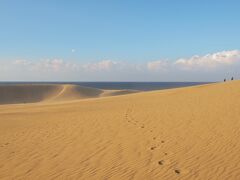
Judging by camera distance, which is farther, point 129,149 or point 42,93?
point 42,93

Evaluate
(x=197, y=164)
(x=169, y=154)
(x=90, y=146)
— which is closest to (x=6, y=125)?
(x=90, y=146)

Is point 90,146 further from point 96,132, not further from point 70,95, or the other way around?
point 70,95

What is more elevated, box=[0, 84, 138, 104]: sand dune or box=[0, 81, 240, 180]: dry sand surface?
box=[0, 81, 240, 180]: dry sand surface

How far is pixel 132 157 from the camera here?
296 inches

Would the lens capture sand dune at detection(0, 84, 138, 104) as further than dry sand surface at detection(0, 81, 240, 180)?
Yes

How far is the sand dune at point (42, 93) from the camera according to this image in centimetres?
5725

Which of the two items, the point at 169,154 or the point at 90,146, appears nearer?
the point at 169,154

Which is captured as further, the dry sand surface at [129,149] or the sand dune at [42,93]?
the sand dune at [42,93]

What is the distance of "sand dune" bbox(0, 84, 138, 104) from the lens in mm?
57250

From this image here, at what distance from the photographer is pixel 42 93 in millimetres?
61469

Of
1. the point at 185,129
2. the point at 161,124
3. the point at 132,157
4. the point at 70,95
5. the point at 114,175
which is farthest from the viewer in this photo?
the point at 70,95

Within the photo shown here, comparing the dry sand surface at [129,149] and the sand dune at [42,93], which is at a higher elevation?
the dry sand surface at [129,149]

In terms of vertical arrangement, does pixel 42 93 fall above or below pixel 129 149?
below

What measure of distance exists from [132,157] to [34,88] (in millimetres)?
57190
